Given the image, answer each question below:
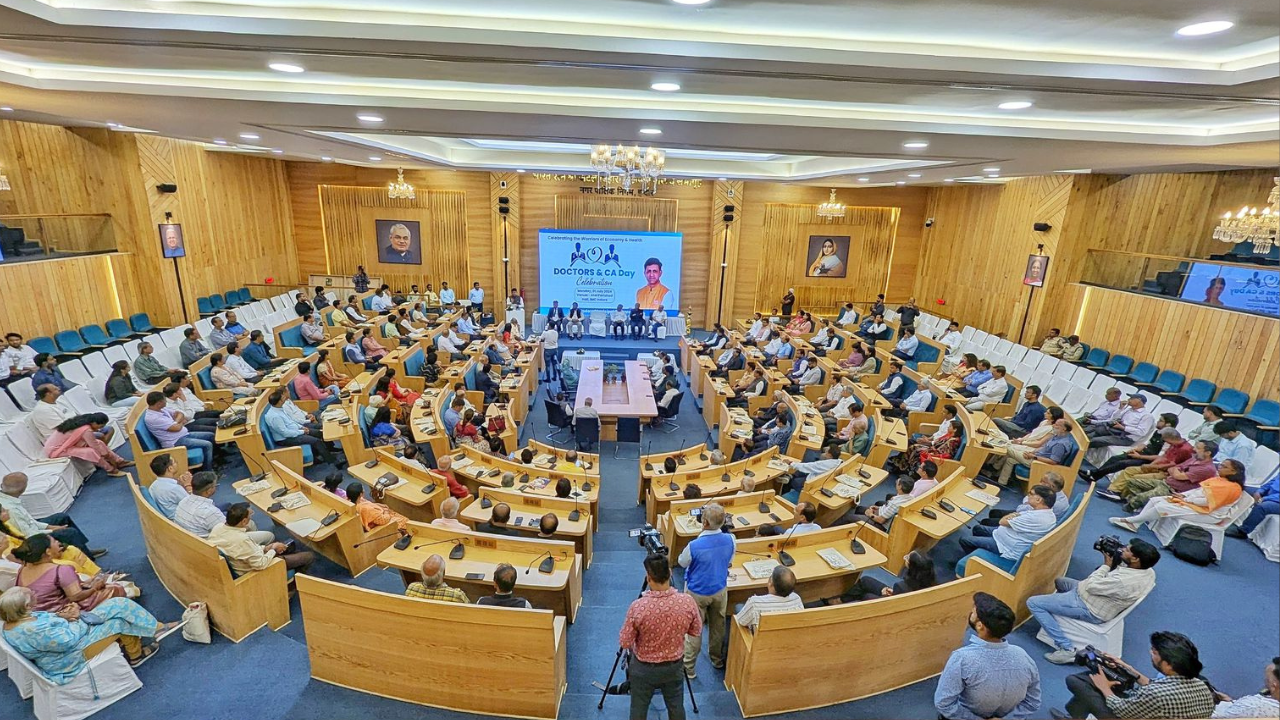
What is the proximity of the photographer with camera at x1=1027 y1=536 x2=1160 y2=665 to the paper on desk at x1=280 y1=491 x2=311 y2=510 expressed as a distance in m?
6.72

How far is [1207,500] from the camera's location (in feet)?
18.6

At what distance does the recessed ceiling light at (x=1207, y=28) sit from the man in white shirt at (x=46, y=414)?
1087 cm

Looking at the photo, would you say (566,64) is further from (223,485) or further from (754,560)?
(223,485)

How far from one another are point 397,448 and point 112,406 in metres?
4.48

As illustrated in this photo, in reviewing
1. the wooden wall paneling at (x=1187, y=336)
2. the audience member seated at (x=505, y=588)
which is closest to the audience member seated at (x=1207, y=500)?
the wooden wall paneling at (x=1187, y=336)

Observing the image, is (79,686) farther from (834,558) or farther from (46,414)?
(834,558)

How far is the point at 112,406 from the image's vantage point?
780cm

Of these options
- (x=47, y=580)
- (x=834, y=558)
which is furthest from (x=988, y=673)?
(x=47, y=580)

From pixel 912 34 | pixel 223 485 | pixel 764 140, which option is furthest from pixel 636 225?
pixel 912 34

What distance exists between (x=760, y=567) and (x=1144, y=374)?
31.5 ft

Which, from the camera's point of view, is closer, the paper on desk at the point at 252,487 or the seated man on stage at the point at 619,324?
the paper on desk at the point at 252,487

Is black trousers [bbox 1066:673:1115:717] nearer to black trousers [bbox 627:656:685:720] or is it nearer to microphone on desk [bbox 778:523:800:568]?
microphone on desk [bbox 778:523:800:568]

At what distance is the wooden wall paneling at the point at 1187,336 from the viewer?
815 centimetres

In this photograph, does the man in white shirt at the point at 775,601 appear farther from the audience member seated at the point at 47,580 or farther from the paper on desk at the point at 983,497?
the audience member seated at the point at 47,580
